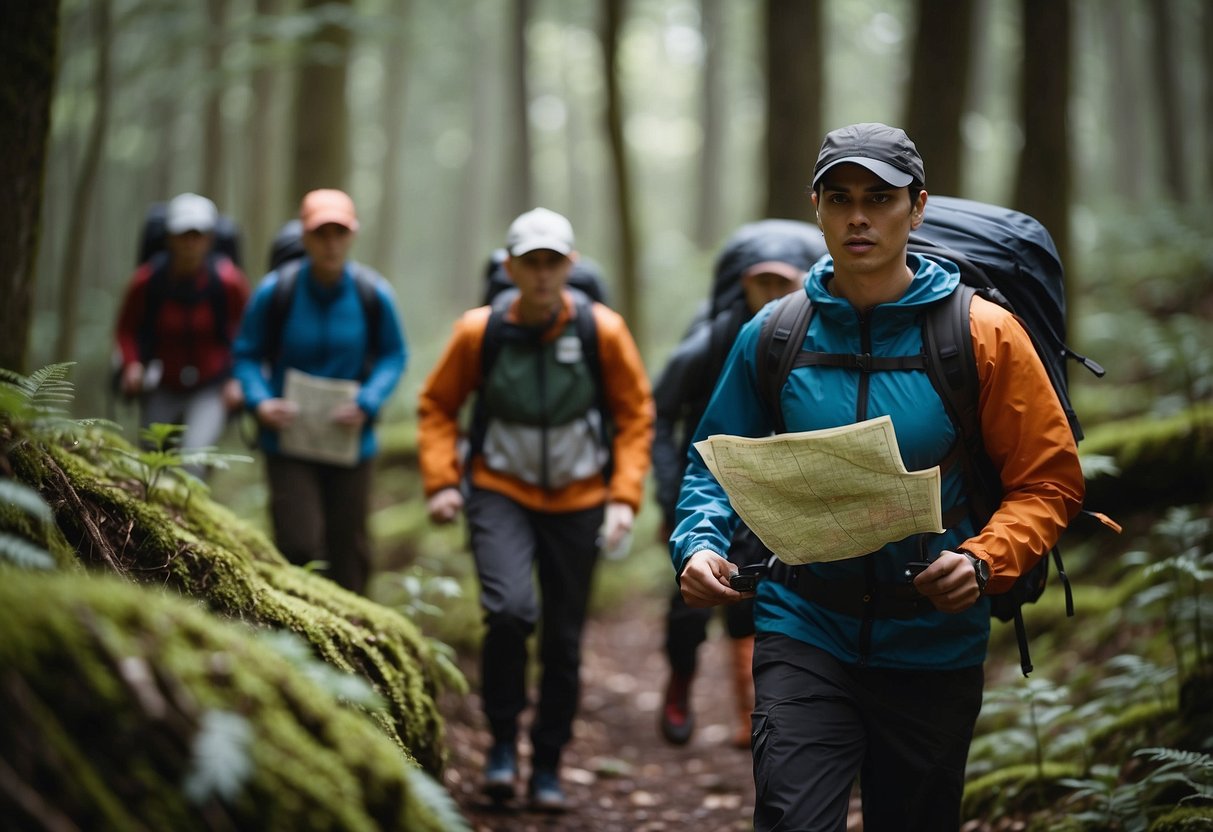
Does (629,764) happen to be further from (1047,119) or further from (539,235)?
(1047,119)

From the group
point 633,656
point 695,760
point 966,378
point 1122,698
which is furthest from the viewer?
point 633,656

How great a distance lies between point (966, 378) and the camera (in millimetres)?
3043

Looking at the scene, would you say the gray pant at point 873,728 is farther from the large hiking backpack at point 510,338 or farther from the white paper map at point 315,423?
the white paper map at point 315,423

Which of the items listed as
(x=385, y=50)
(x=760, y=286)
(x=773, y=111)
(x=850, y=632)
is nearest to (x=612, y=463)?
(x=760, y=286)

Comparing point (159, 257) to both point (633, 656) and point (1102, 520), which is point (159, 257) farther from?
point (1102, 520)

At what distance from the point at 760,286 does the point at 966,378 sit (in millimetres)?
2861

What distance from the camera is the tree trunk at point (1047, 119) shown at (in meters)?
9.21

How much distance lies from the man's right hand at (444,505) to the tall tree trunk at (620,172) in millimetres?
7274

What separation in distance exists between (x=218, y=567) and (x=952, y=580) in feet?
8.16

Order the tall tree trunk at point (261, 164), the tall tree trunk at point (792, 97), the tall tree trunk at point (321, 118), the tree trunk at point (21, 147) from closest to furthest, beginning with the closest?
the tree trunk at point (21, 147), the tall tree trunk at point (792, 97), the tall tree trunk at point (321, 118), the tall tree trunk at point (261, 164)

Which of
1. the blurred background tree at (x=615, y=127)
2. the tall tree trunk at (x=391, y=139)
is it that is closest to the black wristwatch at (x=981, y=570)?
the blurred background tree at (x=615, y=127)

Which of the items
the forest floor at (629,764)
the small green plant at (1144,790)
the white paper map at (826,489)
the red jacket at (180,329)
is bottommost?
the forest floor at (629,764)

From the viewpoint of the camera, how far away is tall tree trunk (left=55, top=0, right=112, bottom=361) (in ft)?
42.9

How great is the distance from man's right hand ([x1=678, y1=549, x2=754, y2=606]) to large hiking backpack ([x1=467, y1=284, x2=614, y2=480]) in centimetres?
250
